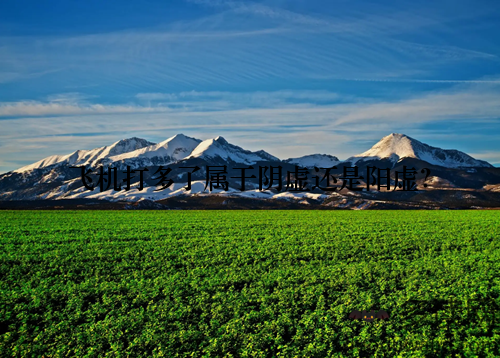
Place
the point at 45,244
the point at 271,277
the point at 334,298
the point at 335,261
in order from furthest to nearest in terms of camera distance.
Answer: the point at 45,244 < the point at 335,261 < the point at 271,277 < the point at 334,298

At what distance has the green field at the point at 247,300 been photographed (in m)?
11.8

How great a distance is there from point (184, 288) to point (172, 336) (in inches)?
168

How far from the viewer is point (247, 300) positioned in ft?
49.0

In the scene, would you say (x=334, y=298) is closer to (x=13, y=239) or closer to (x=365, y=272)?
(x=365, y=272)

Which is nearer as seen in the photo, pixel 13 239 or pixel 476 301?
pixel 476 301

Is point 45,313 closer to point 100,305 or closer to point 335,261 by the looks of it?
point 100,305

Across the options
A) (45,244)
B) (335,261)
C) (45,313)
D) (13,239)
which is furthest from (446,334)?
(13,239)

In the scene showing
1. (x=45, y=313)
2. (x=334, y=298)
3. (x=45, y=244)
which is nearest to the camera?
(x=45, y=313)

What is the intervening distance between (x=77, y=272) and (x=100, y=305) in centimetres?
597

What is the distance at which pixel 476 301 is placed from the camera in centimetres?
1456

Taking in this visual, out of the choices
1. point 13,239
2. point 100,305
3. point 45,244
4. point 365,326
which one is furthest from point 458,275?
point 13,239

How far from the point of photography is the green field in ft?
38.9

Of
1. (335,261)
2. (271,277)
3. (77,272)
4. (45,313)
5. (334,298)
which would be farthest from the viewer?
(335,261)

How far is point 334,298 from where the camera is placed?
50.1ft
